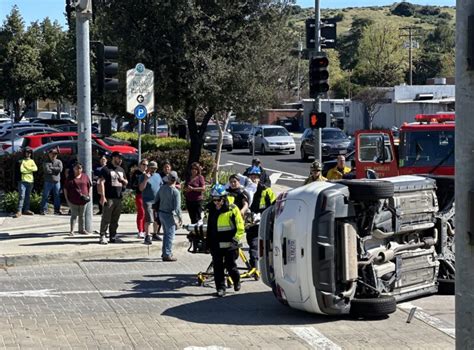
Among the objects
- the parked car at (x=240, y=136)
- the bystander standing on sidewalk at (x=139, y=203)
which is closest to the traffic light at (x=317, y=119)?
the bystander standing on sidewalk at (x=139, y=203)

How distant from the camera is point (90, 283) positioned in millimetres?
13484

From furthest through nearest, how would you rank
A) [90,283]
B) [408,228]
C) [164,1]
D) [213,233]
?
[164,1], [90,283], [213,233], [408,228]

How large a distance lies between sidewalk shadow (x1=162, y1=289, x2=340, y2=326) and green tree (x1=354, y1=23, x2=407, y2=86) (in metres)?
80.8

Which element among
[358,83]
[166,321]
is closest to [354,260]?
[166,321]

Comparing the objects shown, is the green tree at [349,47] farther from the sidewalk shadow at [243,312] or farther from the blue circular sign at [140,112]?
the sidewalk shadow at [243,312]

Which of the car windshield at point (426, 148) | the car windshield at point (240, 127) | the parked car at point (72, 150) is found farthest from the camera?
the car windshield at point (240, 127)

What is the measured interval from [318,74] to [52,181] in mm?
6880

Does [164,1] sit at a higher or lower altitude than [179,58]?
higher

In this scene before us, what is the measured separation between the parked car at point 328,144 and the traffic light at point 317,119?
21.2 m

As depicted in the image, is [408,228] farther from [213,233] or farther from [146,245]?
[146,245]

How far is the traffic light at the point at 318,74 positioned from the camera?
20.9 meters

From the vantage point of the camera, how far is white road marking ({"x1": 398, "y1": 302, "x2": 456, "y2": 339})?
10338 millimetres

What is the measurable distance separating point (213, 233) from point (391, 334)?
3.18 m

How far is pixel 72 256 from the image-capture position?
15.7 meters
